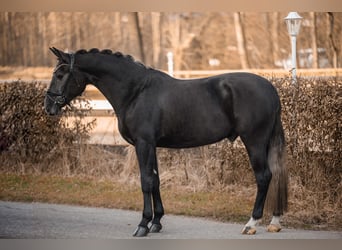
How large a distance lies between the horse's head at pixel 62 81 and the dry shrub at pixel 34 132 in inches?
125

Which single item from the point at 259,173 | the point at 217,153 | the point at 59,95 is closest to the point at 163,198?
the point at 217,153

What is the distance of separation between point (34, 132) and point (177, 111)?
4025 mm

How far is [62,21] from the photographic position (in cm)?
1443

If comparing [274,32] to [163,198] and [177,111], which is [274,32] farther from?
[177,111]

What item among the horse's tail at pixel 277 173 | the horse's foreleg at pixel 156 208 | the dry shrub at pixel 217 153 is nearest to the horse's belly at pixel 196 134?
the horse's foreleg at pixel 156 208

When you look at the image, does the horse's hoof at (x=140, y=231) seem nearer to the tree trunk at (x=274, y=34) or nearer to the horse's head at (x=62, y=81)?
the horse's head at (x=62, y=81)

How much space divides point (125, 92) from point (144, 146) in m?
0.62

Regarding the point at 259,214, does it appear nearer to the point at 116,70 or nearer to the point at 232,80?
the point at 232,80

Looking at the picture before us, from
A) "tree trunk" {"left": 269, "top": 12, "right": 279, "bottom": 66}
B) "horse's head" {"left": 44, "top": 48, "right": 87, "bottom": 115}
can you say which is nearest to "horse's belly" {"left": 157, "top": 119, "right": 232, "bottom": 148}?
"horse's head" {"left": 44, "top": 48, "right": 87, "bottom": 115}

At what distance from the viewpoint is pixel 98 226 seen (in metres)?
6.81

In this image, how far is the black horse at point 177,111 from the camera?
6301 mm

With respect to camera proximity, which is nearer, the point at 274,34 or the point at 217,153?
the point at 217,153

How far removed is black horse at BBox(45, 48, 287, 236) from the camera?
6.30 metres
